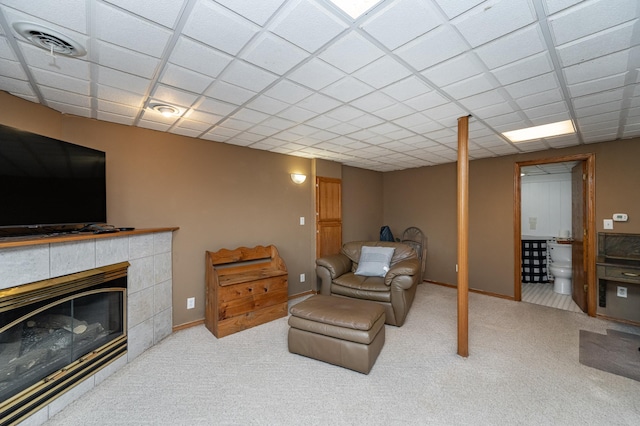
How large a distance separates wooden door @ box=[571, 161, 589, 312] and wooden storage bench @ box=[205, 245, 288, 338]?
4143mm

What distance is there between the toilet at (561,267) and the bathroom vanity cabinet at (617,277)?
1186 millimetres

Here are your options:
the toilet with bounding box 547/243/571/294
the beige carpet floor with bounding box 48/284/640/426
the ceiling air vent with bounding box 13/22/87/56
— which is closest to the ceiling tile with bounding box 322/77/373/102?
the ceiling air vent with bounding box 13/22/87/56

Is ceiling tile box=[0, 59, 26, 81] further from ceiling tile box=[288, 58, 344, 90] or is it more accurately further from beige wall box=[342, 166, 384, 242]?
beige wall box=[342, 166, 384, 242]

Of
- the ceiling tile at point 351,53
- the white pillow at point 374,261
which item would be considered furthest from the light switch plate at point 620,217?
the ceiling tile at point 351,53

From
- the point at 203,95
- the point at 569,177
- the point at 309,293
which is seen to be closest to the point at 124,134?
the point at 203,95

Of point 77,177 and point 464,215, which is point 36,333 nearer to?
point 77,177

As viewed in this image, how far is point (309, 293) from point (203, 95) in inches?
136

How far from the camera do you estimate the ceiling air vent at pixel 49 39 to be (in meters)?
1.35

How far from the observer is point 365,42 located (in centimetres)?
150

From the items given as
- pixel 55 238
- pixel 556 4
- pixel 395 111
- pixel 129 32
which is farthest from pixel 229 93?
pixel 556 4

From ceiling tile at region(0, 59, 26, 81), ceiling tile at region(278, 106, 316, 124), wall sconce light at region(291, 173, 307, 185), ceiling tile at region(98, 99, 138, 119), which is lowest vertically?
wall sconce light at region(291, 173, 307, 185)

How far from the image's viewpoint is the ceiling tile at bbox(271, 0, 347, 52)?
49.6 inches

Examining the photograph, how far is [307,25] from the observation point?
1.36 m

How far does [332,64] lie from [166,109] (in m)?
1.65
